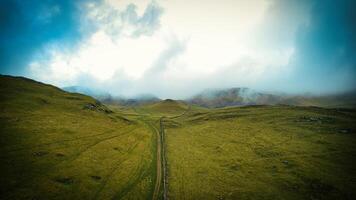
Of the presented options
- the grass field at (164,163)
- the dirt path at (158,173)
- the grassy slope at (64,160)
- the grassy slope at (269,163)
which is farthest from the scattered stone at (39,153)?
the grassy slope at (269,163)

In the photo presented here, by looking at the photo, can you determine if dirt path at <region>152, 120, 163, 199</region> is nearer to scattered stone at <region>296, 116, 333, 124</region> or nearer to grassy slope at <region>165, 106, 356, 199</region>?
grassy slope at <region>165, 106, 356, 199</region>

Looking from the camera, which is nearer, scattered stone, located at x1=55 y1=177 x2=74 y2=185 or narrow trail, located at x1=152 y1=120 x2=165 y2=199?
scattered stone, located at x1=55 y1=177 x2=74 y2=185

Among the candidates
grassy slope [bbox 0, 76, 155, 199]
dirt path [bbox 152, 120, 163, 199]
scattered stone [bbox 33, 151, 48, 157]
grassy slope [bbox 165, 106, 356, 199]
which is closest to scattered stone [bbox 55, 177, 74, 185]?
grassy slope [bbox 0, 76, 155, 199]

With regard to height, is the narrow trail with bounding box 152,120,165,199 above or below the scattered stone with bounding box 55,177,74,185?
below

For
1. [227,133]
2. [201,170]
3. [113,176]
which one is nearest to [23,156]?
[113,176]

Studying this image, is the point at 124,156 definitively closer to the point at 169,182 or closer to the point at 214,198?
the point at 169,182

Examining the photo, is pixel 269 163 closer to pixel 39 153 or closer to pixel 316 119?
pixel 39 153
